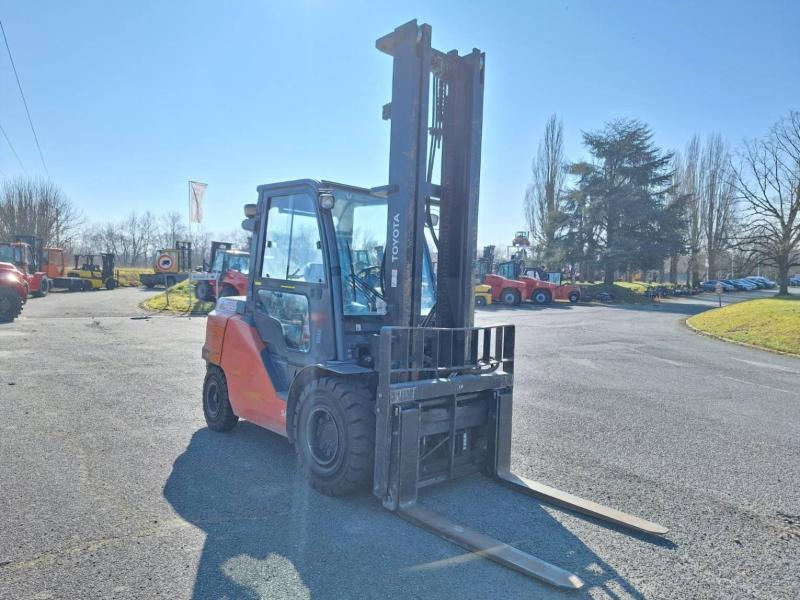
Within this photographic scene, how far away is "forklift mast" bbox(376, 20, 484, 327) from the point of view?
14.4ft

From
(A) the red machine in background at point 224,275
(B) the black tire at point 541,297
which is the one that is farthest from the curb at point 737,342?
(A) the red machine in background at point 224,275

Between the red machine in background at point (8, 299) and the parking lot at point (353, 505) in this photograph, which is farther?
the red machine in background at point (8, 299)

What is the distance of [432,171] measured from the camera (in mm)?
4711

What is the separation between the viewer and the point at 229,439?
18.7 feet

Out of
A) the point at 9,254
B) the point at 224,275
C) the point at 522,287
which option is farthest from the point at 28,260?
the point at 522,287

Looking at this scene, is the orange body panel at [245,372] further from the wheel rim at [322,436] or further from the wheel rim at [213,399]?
the wheel rim at [322,436]

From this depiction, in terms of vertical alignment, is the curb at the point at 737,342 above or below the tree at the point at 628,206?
below

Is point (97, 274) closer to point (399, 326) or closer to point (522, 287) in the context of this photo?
point (522, 287)

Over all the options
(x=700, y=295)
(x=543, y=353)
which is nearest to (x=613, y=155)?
(x=700, y=295)

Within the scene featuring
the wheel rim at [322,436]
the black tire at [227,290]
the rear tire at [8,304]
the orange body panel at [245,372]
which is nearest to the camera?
the wheel rim at [322,436]

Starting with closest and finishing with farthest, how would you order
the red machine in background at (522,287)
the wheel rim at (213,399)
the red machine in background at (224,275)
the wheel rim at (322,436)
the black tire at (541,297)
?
the wheel rim at (322,436)
the wheel rim at (213,399)
the red machine in background at (224,275)
the red machine in background at (522,287)
the black tire at (541,297)

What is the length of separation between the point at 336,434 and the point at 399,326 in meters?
0.93

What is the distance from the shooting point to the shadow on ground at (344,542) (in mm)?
3016

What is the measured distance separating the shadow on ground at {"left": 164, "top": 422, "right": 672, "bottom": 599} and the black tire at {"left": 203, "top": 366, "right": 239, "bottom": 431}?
3.14 ft
